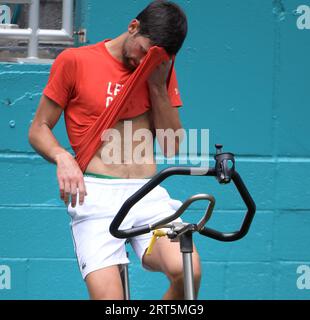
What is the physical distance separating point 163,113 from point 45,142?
0.51 m

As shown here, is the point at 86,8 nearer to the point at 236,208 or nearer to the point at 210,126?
the point at 210,126

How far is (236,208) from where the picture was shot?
525 centimetres

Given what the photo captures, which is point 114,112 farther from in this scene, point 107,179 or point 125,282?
point 125,282

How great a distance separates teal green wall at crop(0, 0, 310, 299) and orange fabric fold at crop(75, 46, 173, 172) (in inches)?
65.4

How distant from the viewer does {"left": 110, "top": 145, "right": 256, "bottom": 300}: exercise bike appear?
8.76 ft

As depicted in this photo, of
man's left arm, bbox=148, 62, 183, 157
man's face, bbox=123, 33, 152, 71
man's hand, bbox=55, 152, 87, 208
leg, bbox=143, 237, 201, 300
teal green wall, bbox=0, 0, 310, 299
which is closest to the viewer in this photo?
man's hand, bbox=55, 152, 87, 208

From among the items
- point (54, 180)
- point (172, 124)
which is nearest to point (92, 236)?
point (172, 124)

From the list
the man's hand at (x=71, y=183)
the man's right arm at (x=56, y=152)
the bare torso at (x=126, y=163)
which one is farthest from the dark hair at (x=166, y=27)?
the man's hand at (x=71, y=183)

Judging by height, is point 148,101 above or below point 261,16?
below

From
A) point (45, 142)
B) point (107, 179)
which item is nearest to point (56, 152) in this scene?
point (45, 142)

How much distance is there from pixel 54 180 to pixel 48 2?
1.09 m

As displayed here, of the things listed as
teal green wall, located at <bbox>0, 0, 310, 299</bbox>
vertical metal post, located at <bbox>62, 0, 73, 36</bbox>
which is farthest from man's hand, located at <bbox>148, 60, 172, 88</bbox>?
vertical metal post, located at <bbox>62, 0, 73, 36</bbox>

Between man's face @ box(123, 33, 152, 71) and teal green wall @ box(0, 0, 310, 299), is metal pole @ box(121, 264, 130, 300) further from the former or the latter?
teal green wall @ box(0, 0, 310, 299)
